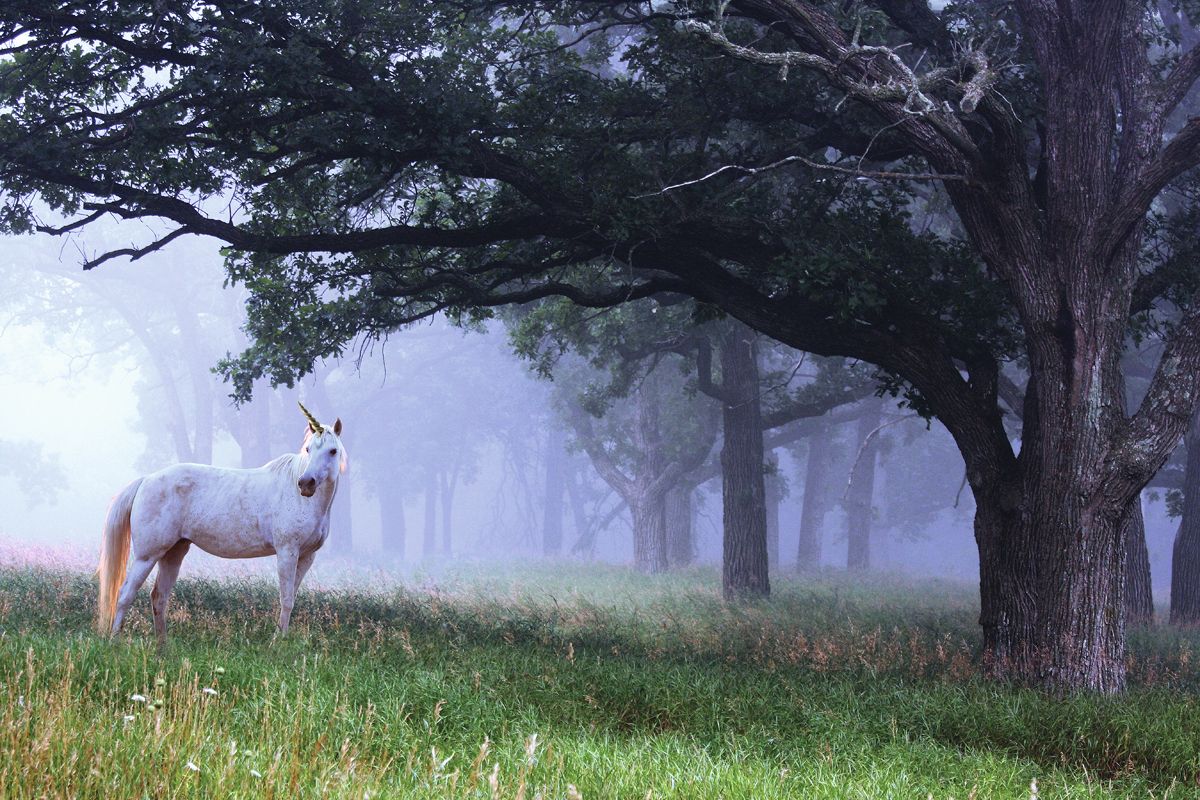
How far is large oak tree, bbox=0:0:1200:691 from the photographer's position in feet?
28.7

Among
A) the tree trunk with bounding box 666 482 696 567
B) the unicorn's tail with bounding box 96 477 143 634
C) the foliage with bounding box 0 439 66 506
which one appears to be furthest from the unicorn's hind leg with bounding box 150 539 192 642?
the foliage with bounding box 0 439 66 506

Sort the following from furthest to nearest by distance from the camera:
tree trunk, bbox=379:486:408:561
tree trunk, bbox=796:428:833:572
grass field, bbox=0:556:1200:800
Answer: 1. tree trunk, bbox=379:486:408:561
2. tree trunk, bbox=796:428:833:572
3. grass field, bbox=0:556:1200:800

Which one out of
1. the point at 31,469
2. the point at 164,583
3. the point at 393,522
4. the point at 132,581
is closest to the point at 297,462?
the point at 164,583

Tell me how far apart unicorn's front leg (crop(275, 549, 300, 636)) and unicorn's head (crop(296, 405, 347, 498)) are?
0.77m

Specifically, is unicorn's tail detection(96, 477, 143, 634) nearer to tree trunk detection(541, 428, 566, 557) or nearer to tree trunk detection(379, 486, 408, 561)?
tree trunk detection(541, 428, 566, 557)

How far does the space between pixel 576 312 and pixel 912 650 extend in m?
9.01

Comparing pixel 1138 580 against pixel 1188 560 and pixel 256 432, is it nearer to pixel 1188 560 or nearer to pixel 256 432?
pixel 1188 560

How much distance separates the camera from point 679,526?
32938 millimetres

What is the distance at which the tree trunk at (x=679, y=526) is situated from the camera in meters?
31.4

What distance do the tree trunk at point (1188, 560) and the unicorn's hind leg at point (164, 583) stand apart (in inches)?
699

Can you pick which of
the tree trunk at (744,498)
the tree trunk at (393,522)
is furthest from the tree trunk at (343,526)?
the tree trunk at (744,498)

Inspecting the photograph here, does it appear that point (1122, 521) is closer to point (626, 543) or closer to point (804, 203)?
point (804, 203)

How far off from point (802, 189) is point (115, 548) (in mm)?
9001

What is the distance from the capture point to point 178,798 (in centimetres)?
352
